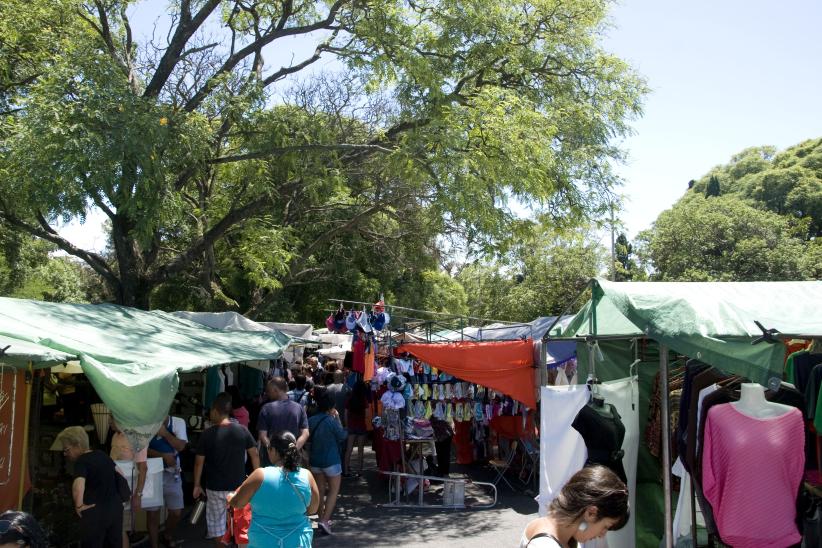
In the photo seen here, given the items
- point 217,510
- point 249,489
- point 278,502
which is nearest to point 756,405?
point 278,502

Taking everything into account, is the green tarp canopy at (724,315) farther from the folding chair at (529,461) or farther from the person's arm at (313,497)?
the folding chair at (529,461)

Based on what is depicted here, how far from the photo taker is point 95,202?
11.0m

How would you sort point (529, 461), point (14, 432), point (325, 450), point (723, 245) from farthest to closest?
point (723, 245), point (529, 461), point (325, 450), point (14, 432)

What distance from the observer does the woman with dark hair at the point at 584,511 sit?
3037 millimetres

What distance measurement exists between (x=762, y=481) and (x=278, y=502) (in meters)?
Answer: 3.17

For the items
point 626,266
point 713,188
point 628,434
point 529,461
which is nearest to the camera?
point 628,434

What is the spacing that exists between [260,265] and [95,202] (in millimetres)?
4918

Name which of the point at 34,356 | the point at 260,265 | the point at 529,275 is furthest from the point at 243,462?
the point at 529,275

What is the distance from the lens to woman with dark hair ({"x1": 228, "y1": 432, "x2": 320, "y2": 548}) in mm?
5133

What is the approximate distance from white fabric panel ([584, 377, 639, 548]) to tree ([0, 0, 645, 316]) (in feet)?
18.3

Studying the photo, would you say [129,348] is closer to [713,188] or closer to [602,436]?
[602,436]

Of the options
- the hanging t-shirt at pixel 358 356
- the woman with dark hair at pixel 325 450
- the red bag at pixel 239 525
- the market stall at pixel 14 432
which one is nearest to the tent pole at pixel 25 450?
the market stall at pixel 14 432

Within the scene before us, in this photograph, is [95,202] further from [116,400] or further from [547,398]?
[547,398]

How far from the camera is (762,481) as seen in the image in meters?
4.86
